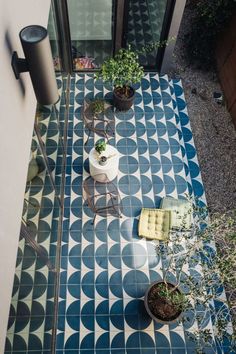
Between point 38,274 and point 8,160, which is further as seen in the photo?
point 38,274

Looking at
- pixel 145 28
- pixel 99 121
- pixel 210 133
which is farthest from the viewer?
pixel 145 28

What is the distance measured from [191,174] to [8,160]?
4.26 meters

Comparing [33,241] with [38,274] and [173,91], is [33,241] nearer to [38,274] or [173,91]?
[38,274]

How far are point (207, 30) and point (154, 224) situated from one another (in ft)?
14.8

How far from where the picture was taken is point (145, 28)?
7.25 metres

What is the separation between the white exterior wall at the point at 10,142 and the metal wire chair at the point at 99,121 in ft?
10.7

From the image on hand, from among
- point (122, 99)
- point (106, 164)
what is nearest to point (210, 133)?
point (122, 99)

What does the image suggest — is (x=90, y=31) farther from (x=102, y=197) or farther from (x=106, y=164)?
(x=102, y=197)

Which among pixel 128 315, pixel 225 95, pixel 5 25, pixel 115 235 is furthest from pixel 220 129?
pixel 5 25

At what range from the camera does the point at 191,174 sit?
623 cm

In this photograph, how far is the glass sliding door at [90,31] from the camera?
20.5ft

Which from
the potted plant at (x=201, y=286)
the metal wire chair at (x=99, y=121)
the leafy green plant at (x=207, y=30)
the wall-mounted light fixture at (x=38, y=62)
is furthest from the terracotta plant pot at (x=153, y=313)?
the leafy green plant at (x=207, y=30)

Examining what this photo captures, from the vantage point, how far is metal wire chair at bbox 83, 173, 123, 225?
5598 mm

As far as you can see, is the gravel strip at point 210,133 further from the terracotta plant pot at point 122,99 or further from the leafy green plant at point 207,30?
the terracotta plant pot at point 122,99
